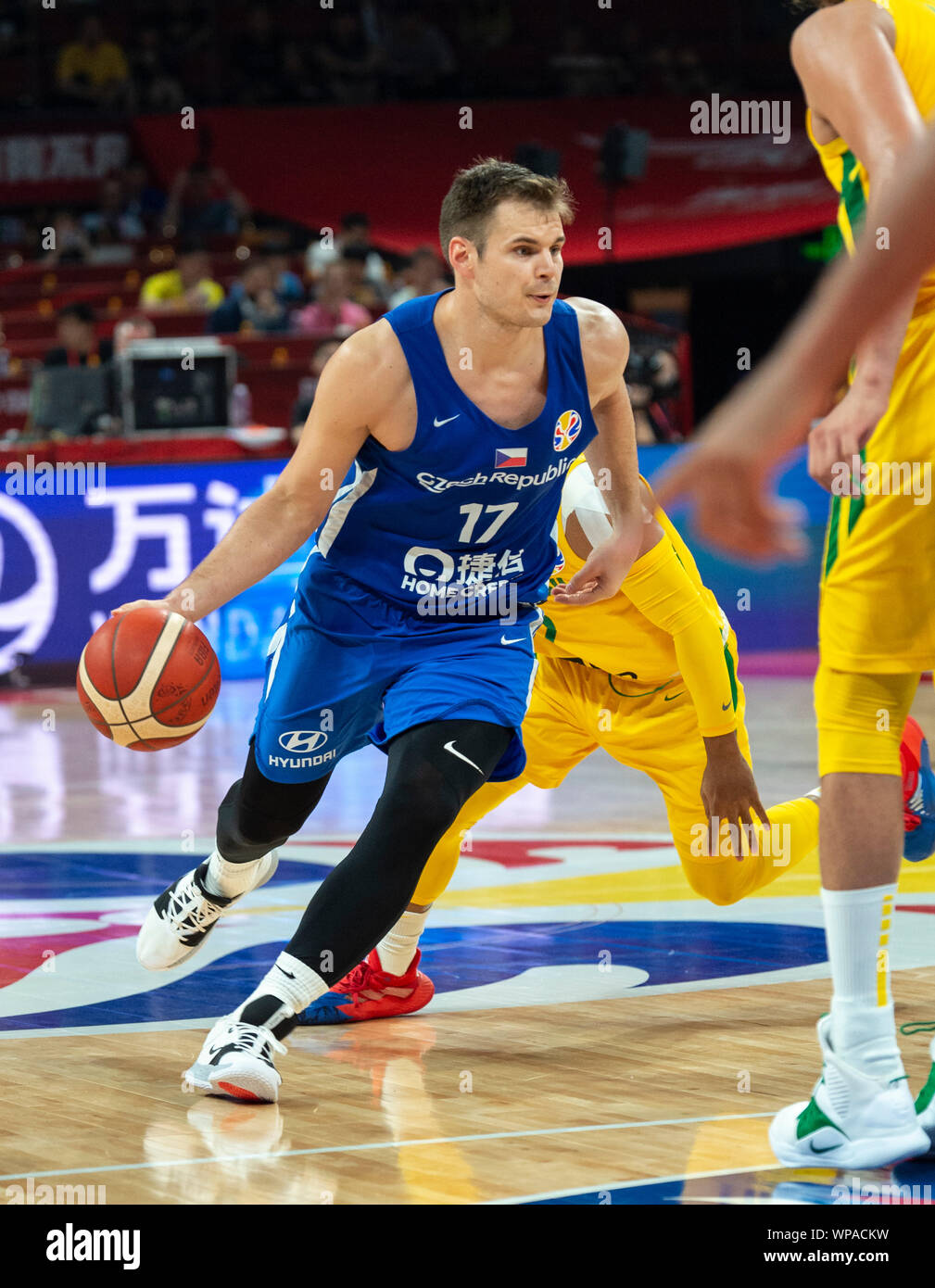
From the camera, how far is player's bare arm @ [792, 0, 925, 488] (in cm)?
271

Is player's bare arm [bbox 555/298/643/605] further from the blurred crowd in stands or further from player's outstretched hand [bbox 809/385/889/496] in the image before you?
the blurred crowd in stands

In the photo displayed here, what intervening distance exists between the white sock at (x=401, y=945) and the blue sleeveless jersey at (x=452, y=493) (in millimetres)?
881

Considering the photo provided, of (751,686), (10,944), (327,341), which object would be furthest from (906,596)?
(327,341)

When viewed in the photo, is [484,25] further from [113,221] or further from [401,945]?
[401,945]

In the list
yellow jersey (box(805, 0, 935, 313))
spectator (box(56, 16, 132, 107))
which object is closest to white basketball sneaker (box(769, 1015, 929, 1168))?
yellow jersey (box(805, 0, 935, 313))

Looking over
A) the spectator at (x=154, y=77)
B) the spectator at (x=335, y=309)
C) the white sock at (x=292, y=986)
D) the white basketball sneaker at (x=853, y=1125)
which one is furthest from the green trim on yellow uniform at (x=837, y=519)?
the spectator at (x=154, y=77)

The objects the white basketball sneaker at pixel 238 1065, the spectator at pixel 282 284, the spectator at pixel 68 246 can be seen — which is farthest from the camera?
the spectator at pixel 68 246

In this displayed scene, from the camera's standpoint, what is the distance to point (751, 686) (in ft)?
39.5

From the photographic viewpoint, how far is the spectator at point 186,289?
633 inches

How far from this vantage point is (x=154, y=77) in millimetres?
19812

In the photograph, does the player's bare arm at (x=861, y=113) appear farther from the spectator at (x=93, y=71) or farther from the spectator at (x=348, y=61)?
the spectator at (x=93, y=71)

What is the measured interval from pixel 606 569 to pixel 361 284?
459 inches

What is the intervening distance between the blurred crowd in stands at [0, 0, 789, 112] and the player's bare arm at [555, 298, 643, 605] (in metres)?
16.0

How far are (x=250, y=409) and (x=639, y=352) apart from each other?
3.26 m
